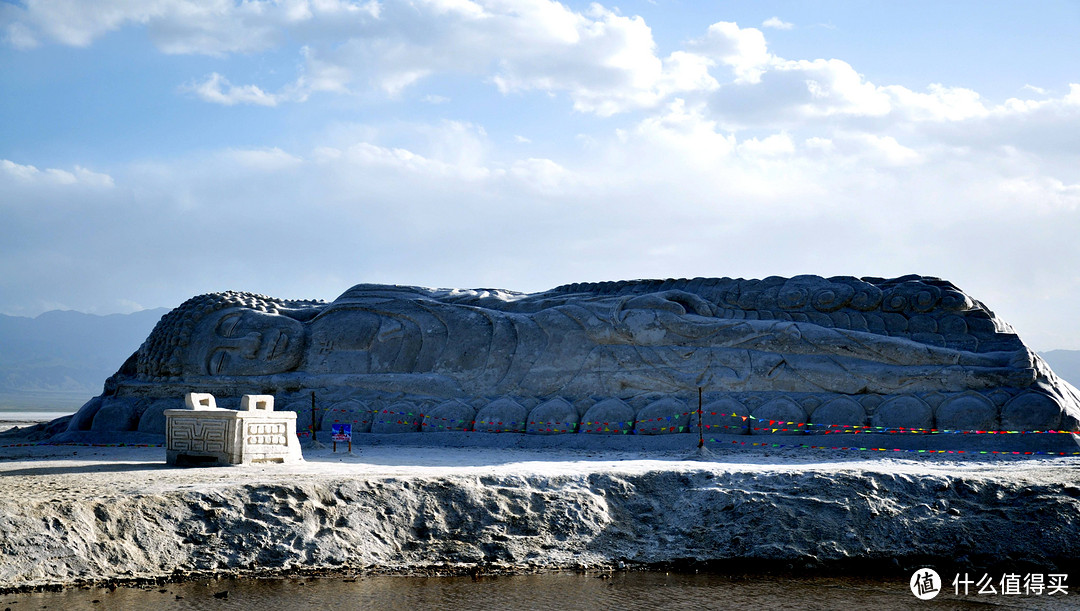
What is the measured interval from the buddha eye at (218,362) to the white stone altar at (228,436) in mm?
4183

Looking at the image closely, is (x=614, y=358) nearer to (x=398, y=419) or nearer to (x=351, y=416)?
(x=398, y=419)

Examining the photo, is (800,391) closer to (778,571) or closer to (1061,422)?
(1061,422)

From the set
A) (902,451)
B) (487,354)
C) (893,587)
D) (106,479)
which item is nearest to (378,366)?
(487,354)

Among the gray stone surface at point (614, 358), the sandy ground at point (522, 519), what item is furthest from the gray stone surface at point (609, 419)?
the sandy ground at point (522, 519)

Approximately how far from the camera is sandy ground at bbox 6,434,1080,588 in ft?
20.9

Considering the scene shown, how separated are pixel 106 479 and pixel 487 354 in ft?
19.2

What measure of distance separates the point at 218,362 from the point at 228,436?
4.89 metres

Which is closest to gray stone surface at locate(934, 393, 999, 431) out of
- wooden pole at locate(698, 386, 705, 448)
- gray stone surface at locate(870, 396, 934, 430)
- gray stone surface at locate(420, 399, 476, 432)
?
gray stone surface at locate(870, 396, 934, 430)

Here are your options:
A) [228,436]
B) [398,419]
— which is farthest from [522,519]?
[398,419]

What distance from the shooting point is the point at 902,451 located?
10.2 metres

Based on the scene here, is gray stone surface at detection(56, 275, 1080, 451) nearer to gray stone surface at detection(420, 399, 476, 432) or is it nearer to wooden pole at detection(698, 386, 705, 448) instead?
gray stone surface at detection(420, 399, 476, 432)

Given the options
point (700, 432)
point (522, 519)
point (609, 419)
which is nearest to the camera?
point (522, 519)

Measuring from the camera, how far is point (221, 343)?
42.8ft

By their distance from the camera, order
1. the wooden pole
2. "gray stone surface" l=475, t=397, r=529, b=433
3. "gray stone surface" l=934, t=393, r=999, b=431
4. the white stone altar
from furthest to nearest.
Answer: "gray stone surface" l=475, t=397, r=529, b=433 < "gray stone surface" l=934, t=393, r=999, b=431 < the wooden pole < the white stone altar
